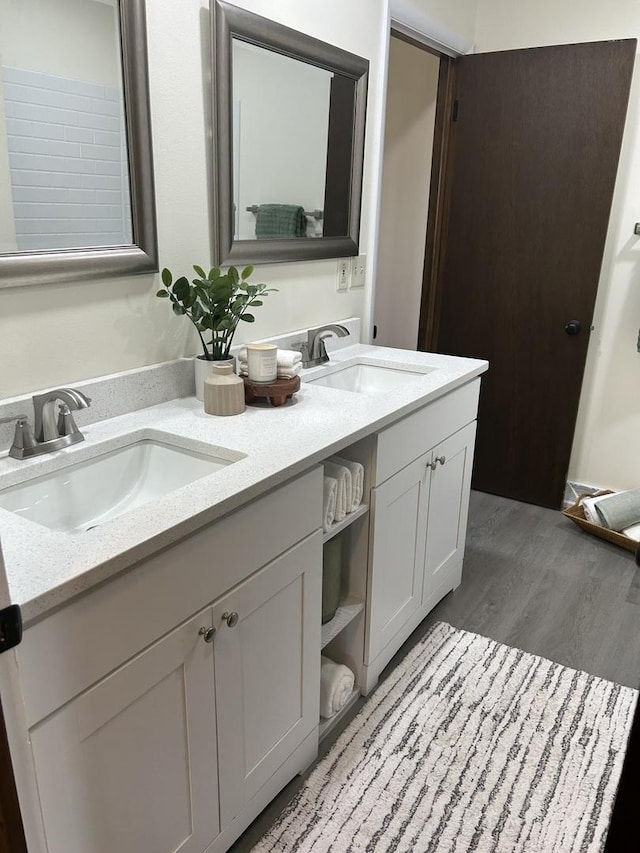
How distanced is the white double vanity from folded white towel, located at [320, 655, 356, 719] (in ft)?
0.20

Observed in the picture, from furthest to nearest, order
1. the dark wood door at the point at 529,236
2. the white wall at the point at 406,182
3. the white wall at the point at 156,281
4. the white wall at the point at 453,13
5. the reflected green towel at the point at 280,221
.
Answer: the white wall at the point at 406,182, the dark wood door at the point at 529,236, the white wall at the point at 453,13, the reflected green towel at the point at 280,221, the white wall at the point at 156,281

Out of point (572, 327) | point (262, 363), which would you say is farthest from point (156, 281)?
point (572, 327)

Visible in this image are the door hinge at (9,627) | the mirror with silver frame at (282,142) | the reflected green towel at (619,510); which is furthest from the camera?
the reflected green towel at (619,510)

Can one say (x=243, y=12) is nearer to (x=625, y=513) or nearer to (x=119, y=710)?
(x=119, y=710)

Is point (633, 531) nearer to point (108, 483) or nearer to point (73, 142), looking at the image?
point (108, 483)

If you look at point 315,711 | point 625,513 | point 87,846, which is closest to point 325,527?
point 315,711

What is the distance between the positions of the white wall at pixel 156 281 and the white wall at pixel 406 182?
1.40 meters

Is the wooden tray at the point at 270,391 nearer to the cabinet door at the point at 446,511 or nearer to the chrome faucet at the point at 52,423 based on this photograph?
the chrome faucet at the point at 52,423

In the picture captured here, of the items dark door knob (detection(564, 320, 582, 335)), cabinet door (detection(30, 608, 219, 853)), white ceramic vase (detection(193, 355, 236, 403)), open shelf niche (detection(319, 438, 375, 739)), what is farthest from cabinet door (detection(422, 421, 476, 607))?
cabinet door (detection(30, 608, 219, 853))

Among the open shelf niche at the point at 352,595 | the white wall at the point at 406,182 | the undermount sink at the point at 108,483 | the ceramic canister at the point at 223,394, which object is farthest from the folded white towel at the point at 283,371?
the white wall at the point at 406,182

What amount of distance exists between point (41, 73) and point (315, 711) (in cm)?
155

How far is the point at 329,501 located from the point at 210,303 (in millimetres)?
571

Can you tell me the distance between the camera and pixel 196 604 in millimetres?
1175

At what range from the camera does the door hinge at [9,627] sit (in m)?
0.69
